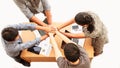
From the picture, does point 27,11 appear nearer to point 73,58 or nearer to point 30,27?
point 30,27

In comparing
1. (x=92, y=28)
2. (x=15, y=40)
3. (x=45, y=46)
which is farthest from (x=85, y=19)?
(x=15, y=40)

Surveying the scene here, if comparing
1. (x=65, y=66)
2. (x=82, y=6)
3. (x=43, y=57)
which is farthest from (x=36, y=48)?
(x=82, y=6)

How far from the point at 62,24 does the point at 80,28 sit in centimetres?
21

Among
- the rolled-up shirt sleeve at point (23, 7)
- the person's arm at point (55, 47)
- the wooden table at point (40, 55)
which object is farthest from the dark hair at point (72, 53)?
the rolled-up shirt sleeve at point (23, 7)

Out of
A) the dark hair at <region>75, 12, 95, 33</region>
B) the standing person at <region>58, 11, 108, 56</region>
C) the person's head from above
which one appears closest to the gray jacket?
the standing person at <region>58, 11, 108, 56</region>

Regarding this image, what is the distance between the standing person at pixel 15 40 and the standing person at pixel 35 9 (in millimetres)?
132

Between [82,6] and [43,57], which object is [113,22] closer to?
[82,6]

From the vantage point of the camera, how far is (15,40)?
3107 millimetres

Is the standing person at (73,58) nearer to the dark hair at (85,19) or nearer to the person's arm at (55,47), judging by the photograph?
the person's arm at (55,47)

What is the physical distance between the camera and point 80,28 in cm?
344

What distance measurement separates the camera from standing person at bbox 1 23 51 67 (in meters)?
3.03

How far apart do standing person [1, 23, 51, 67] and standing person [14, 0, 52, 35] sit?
0.13 meters

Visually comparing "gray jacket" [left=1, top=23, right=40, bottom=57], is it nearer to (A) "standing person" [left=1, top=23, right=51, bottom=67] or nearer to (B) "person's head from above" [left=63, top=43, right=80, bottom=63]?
(A) "standing person" [left=1, top=23, right=51, bottom=67]

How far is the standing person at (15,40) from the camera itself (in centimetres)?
303
